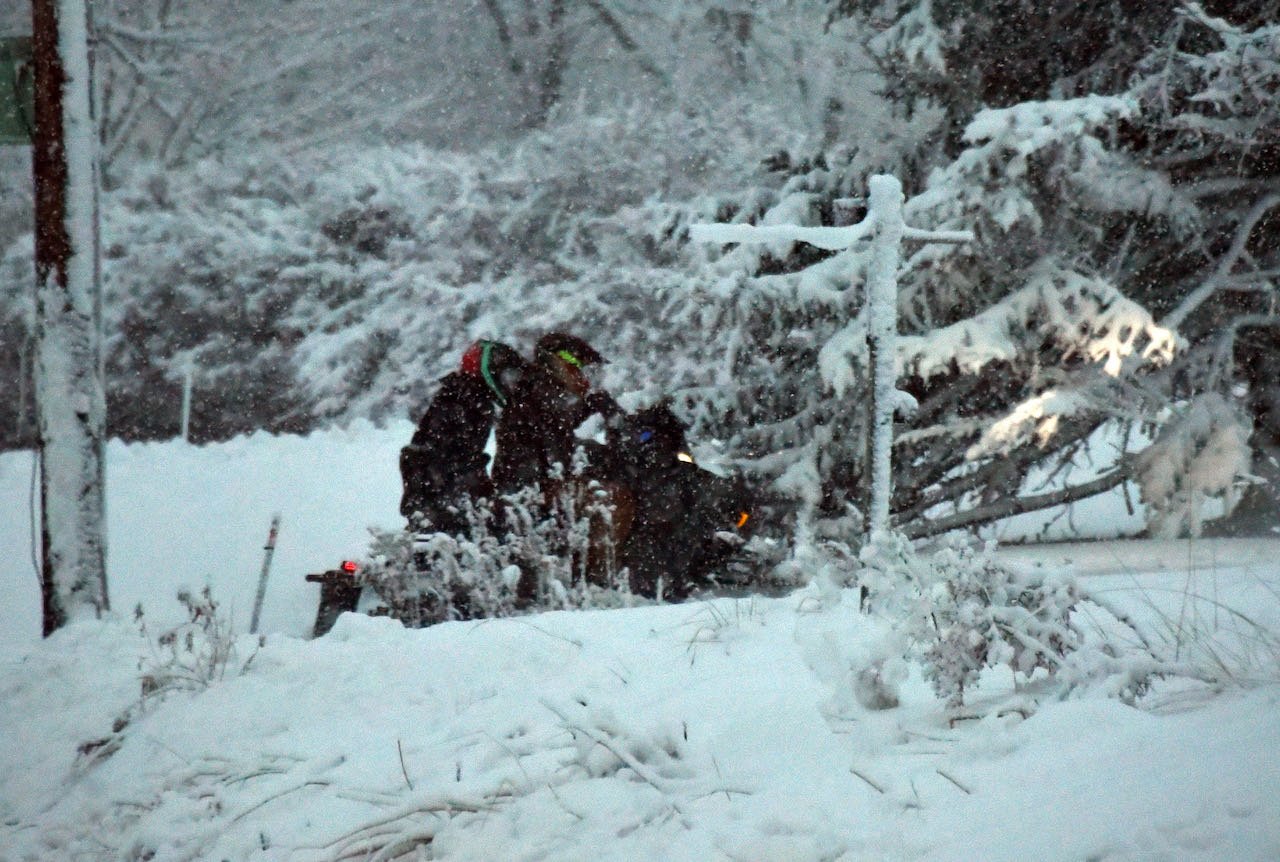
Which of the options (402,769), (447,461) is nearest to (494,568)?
(447,461)

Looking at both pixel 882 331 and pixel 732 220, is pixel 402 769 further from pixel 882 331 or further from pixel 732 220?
pixel 732 220

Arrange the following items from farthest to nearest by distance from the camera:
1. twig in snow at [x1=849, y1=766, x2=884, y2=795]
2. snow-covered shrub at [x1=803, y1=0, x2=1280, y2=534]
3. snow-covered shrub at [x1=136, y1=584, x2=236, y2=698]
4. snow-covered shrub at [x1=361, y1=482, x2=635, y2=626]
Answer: snow-covered shrub at [x1=803, y1=0, x2=1280, y2=534]
snow-covered shrub at [x1=361, y1=482, x2=635, y2=626]
snow-covered shrub at [x1=136, y1=584, x2=236, y2=698]
twig in snow at [x1=849, y1=766, x2=884, y2=795]

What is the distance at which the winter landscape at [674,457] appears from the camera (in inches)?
102

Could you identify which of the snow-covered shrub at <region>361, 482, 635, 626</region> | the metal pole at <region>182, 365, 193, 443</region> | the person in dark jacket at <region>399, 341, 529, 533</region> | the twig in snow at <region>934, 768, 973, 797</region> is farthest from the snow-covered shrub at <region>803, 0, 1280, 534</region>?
the metal pole at <region>182, 365, 193, 443</region>

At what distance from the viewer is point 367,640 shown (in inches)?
171

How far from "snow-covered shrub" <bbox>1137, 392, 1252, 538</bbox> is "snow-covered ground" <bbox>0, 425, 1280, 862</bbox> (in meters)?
2.45

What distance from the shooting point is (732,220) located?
917 centimetres

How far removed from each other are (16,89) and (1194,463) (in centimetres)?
746

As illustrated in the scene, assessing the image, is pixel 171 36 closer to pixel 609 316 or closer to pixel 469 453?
pixel 609 316

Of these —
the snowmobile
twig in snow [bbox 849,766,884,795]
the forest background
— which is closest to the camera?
twig in snow [bbox 849,766,884,795]

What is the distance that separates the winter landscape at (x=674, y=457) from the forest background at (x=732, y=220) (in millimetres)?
55

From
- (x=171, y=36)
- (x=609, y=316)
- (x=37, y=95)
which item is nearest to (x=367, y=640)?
(x=37, y=95)

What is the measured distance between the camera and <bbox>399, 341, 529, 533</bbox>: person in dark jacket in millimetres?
6070

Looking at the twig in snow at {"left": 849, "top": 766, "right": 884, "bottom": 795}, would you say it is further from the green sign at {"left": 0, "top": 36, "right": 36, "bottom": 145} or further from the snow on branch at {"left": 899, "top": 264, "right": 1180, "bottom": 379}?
the green sign at {"left": 0, "top": 36, "right": 36, "bottom": 145}
